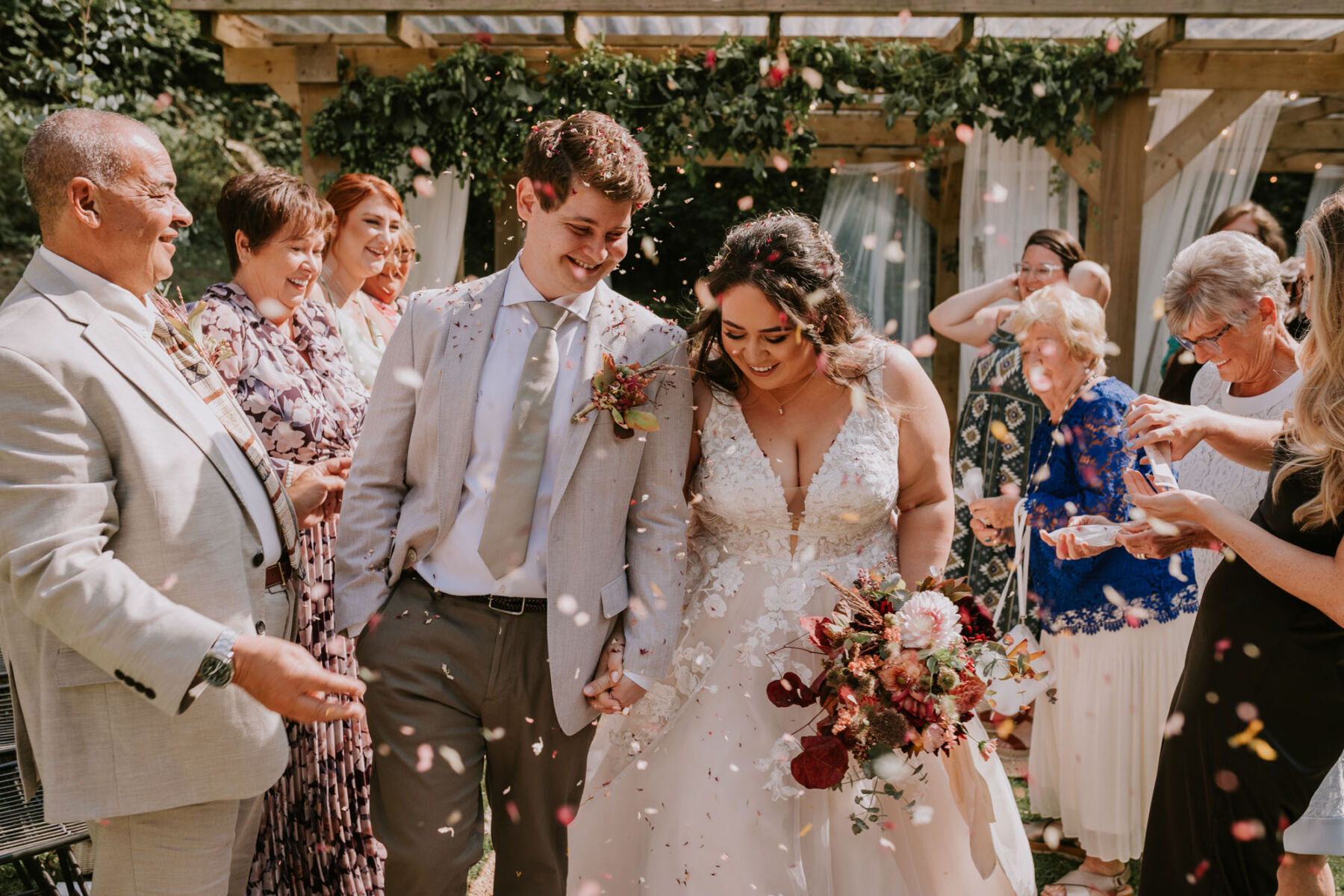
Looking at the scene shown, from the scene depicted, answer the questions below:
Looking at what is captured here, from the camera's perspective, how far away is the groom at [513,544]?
219cm

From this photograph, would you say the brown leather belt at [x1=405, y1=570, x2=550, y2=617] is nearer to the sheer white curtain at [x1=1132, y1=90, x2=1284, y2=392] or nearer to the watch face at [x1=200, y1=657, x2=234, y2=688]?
the watch face at [x1=200, y1=657, x2=234, y2=688]

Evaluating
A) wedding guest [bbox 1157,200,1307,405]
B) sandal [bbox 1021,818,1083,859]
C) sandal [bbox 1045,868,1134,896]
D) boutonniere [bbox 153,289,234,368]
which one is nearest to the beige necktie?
boutonniere [bbox 153,289,234,368]

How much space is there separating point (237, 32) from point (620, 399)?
5082 millimetres

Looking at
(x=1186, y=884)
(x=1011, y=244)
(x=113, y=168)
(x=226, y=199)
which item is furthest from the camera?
(x=1011, y=244)

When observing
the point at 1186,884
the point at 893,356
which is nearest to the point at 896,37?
the point at 893,356

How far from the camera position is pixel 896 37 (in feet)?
20.4

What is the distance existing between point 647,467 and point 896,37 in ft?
16.1

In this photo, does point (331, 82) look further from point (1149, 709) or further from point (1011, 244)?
point (1149, 709)

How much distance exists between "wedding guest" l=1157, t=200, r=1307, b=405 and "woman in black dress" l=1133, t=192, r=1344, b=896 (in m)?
0.80

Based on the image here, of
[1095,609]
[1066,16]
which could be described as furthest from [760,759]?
[1066,16]

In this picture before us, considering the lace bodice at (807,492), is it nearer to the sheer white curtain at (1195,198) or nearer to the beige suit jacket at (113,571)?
the beige suit jacket at (113,571)

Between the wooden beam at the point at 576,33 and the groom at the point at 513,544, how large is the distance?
12.4 ft

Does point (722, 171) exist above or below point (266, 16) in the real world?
below

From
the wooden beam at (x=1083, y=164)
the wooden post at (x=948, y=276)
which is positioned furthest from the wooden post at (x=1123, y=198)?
the wooden post at (x=948, y=276)
